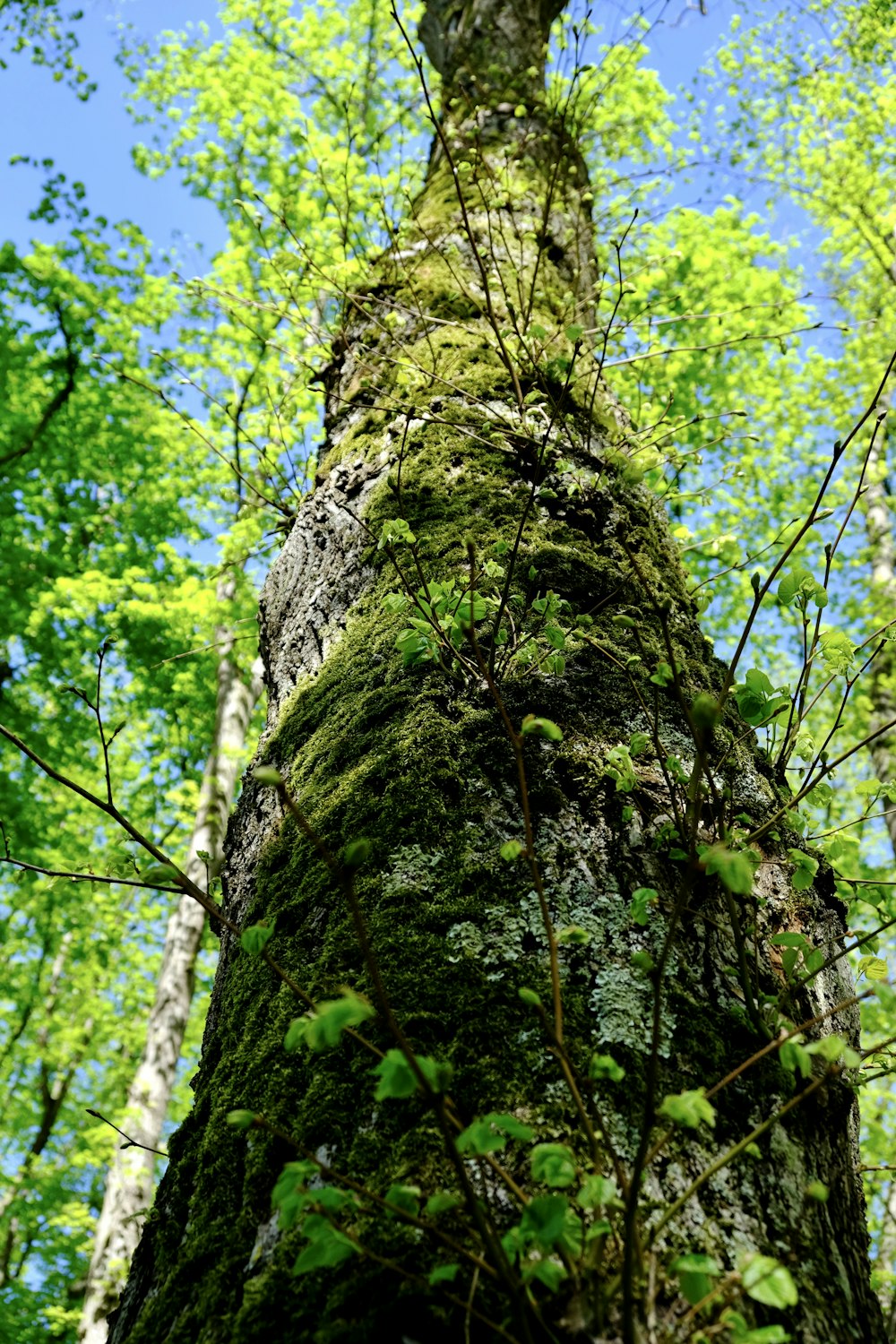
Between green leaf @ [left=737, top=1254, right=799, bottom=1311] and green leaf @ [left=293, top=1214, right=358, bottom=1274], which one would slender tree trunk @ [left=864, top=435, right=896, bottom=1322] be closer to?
green leaf @ [left=737, top=1254, right=799, bottom=1311]

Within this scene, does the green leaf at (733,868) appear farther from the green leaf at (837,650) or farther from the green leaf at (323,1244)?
the green leaf at (837,650)

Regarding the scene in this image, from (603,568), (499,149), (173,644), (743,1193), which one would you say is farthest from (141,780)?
(743,1193)

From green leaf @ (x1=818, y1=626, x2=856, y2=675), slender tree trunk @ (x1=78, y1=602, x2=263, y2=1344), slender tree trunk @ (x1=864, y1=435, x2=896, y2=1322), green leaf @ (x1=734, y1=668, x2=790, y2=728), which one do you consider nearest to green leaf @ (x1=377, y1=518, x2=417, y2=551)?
green leaf @ (x1=734, y1=668, x2=790, y2=728)

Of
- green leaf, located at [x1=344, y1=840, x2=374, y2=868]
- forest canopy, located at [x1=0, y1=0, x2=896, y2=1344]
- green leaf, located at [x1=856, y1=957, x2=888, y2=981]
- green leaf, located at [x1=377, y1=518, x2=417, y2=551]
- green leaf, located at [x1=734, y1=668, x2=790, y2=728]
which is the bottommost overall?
green leaf, located at [x1=344, y1=840, x2=374, y2=868]

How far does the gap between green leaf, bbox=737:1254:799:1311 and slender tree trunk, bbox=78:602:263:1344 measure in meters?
4.98

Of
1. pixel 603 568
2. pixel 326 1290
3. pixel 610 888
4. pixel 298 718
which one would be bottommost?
pixel 326 1290

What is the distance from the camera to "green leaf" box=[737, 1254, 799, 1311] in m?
0.75

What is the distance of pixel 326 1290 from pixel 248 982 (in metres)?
0.64

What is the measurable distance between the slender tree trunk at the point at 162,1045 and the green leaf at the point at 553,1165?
4.84m

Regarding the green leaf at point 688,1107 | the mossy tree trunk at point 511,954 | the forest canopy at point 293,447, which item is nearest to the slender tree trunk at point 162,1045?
the forest canopy at point 293,447

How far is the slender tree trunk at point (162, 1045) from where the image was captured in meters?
6.15

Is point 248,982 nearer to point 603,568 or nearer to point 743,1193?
point 743,1193

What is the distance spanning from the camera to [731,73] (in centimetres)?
1106

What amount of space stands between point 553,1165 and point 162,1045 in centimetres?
742
